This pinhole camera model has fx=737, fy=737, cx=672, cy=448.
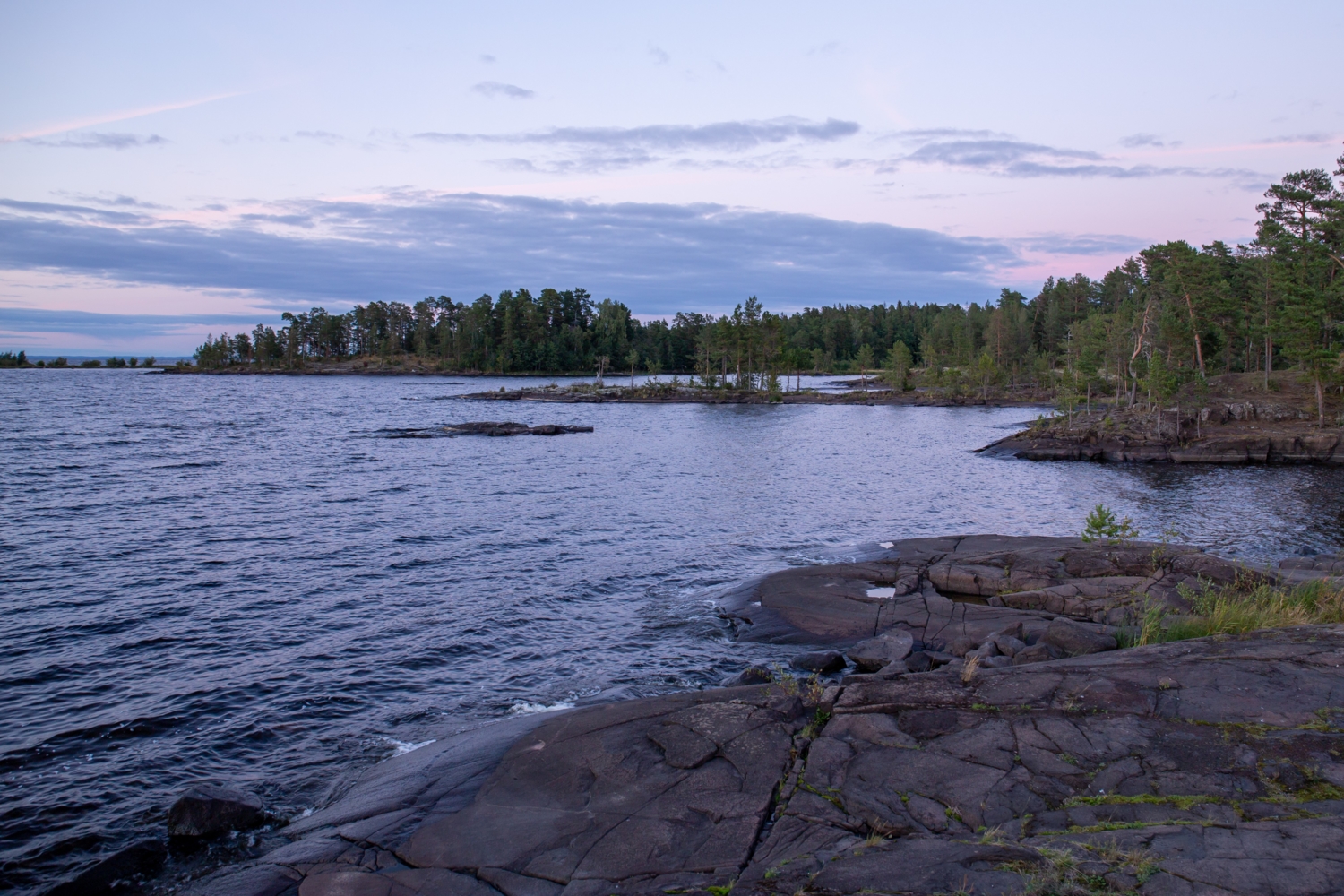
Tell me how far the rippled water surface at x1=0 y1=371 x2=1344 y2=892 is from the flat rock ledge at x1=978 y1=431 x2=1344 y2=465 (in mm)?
4350

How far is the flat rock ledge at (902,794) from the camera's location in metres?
7.25

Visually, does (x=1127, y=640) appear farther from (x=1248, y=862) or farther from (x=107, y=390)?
(x=107, y=390)

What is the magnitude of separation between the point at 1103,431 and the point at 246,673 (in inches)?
2638

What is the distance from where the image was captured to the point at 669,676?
1702cm

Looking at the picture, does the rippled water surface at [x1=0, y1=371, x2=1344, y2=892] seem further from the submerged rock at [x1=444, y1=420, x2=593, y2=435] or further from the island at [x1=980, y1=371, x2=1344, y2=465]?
the submerged rock at [x1=444, y1=420, x2=593, y2=435]

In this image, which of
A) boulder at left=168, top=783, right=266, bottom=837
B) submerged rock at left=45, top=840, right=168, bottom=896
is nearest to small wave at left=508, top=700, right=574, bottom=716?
boulder at left=168, top=783, right=266, bottom=837

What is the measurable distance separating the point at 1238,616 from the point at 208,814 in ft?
59.1

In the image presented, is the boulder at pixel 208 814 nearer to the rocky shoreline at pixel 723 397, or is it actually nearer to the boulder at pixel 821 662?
the boulder at pixel 821 662

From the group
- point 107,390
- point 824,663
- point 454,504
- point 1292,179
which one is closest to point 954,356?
point 1292,179

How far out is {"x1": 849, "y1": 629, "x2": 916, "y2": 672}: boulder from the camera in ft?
54.5

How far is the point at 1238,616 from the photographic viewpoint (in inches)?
551

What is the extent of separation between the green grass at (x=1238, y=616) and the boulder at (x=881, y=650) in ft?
14.4

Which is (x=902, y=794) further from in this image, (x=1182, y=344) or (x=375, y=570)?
(x=1182, y=344)

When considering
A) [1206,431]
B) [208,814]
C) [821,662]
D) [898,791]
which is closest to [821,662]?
[821,662]
